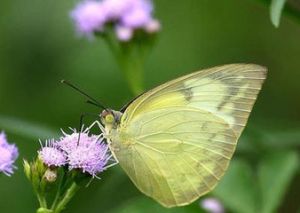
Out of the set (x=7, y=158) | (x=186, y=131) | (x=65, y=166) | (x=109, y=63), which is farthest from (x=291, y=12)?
(x=109, y=63)

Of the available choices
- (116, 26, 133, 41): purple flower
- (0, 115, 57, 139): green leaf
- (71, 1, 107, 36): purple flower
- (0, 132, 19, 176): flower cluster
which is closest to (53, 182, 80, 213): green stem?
(0, 132, 19, 176): flower cluster

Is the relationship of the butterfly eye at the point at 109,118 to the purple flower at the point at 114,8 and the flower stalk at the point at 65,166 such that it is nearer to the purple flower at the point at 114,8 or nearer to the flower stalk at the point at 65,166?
the flower stalk at the point at 65,166

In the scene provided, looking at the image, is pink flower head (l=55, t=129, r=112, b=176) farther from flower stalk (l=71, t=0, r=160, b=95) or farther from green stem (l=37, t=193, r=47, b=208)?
flower stalk (l=71, t=0, r=160, b=95)

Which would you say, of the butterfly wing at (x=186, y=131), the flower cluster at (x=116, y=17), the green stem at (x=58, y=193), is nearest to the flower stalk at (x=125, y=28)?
the flower cluster at (x=116, y=17)

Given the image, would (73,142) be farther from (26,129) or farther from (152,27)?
(152,27)

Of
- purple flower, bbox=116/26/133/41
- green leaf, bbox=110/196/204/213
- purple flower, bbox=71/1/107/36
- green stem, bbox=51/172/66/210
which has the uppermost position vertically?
purple flower, bbox=71/1/107/36

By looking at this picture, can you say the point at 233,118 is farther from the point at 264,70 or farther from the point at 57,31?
the point at 57,31
